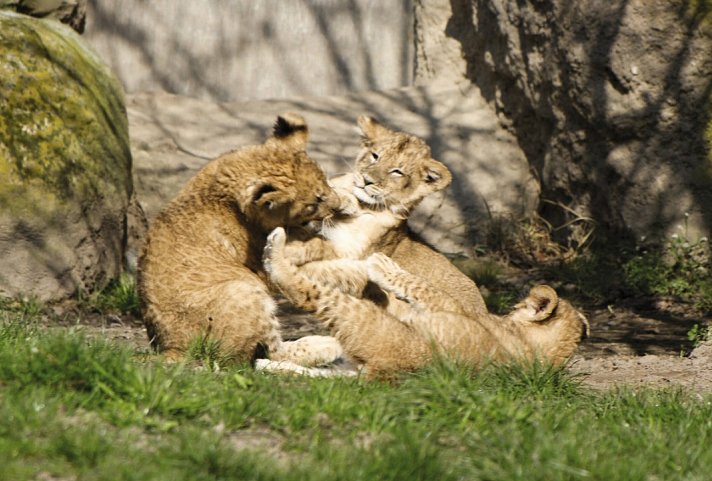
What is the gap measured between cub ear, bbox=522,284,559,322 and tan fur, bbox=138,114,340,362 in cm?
129

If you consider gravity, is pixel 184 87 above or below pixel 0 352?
below

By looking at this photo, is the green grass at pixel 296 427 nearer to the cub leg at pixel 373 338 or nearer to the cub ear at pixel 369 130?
the cub leg at pixel 373 338

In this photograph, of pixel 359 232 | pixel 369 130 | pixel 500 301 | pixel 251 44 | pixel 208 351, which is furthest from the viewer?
pixel 251 44

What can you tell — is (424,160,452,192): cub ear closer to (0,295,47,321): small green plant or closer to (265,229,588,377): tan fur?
(265,229,588,377): tan fur

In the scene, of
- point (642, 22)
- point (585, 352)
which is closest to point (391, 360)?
point (585, 352)

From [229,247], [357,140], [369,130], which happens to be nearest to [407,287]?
[229,247]

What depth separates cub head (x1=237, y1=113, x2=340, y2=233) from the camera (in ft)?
21.3

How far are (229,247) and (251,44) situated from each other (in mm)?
5997

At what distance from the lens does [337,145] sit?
11156 mm

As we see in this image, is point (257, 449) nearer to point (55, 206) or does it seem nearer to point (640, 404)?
point (640, 404)

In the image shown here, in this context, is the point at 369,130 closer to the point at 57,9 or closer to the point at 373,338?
the point at 373,338

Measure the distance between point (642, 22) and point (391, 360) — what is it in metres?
5.08

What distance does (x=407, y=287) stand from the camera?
21.6ft

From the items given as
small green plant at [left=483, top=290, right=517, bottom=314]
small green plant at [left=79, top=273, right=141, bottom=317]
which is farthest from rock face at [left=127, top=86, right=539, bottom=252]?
small green plant at [left=79, top=273, right=141, bottom=317]
